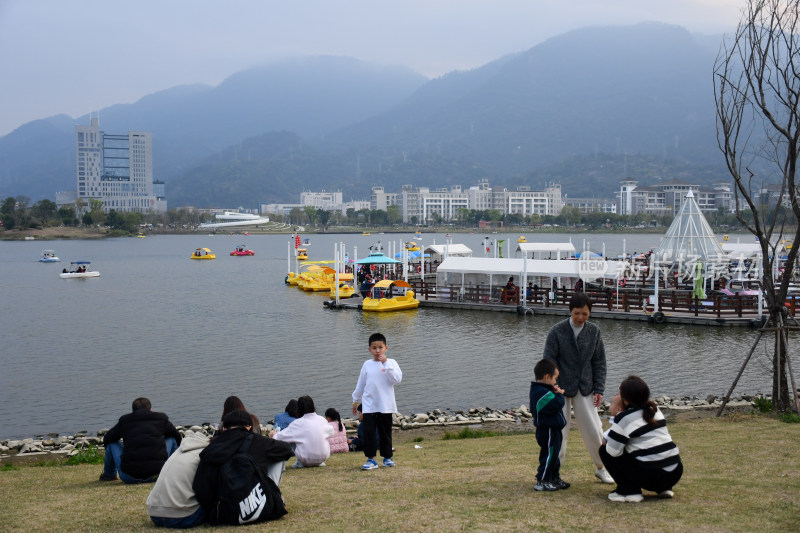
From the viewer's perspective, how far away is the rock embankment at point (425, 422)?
1345 cm

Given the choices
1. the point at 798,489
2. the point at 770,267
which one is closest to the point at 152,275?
the point at 770,267

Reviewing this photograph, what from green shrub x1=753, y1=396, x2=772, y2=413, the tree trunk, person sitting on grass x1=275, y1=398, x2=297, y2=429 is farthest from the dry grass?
green shrub x1=753, y1=396, x2=772, y2=413

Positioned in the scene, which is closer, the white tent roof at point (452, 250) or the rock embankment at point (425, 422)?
the rock embankment at point (425, 422)

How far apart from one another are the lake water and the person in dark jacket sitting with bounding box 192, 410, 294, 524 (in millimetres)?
10431

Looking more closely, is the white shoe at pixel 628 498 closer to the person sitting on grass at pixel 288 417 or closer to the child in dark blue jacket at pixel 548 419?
the child in dark blue jacket at pixel 548 419

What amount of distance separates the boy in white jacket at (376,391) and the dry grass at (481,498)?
0.41 meters

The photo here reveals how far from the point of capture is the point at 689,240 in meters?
43.8

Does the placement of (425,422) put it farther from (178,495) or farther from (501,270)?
(501,270)

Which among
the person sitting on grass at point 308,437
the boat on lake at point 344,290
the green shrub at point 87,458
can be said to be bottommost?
the green shrub at point 87,458

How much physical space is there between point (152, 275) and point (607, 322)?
45.3 metres

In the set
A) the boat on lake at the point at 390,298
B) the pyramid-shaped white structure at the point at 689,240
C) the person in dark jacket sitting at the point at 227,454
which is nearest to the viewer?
the person in dark jacket sitting at the point at 227,454

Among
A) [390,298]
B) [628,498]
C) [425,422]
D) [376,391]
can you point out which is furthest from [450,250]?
[628,498]

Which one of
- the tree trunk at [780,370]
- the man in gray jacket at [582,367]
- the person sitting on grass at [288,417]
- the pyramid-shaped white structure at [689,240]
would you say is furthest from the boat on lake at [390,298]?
the man in gray jacket at [582,367]

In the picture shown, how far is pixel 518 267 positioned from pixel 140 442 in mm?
29129
